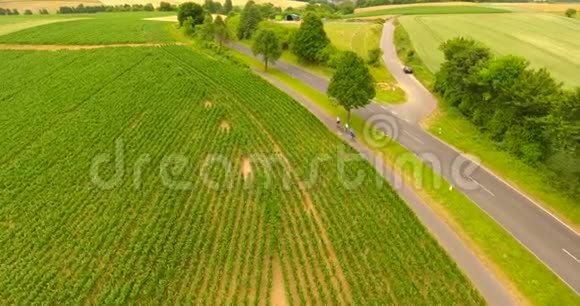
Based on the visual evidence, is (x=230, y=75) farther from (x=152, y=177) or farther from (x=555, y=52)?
(x=555, y=52)

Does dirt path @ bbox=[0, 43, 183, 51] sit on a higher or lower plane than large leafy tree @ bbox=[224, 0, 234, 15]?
lower

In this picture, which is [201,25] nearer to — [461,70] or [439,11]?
[461,70]

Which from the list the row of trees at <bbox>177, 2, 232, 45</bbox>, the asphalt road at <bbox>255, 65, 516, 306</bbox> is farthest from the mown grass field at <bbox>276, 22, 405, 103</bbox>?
the asphalt road at <bbox>255, 65, 516, 306</bbox>

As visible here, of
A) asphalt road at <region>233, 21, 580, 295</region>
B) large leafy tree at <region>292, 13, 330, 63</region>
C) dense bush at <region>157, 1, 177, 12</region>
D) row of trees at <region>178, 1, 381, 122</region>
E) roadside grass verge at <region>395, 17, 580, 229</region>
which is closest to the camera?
asphalt road at <region>233, 21, 580, 295</region>

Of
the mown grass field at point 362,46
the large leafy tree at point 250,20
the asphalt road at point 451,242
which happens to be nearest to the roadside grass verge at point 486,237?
the asphalt road at point 451,242

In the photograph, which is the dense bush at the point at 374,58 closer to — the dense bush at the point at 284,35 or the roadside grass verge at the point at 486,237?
the dense bush at the point at 284,35

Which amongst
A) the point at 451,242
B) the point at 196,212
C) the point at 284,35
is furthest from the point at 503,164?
the point at 284,35

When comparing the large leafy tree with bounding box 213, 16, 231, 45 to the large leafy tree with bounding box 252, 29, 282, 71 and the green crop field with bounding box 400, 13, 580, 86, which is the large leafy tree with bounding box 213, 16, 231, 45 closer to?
the large leafy tree with bounding box 252, 29, 282, 71

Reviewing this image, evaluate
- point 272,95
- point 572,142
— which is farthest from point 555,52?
point 272,95
